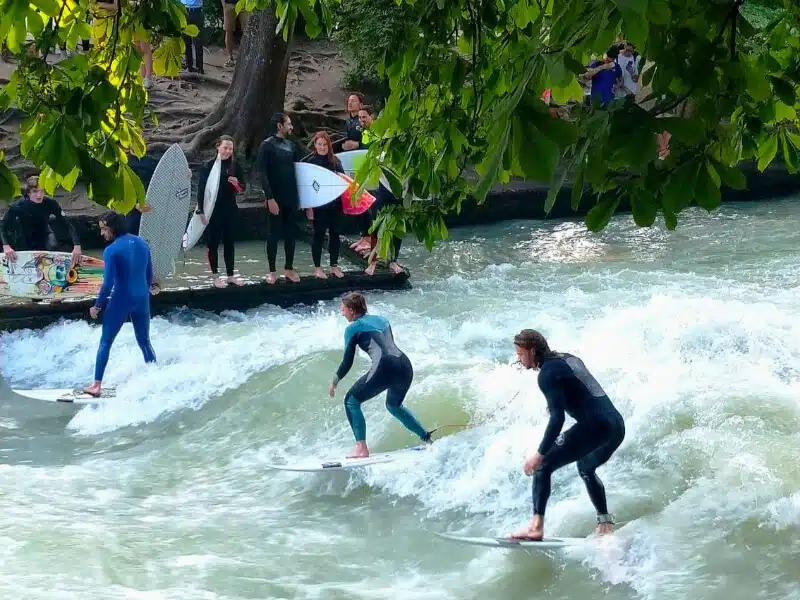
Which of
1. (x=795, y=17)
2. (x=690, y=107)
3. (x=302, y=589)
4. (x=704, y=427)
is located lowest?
(x=302, y=589)

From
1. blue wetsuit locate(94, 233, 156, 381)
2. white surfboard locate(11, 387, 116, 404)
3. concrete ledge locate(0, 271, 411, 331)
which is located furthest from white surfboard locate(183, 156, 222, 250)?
white surfboard locate(11, 387, 116, 404)

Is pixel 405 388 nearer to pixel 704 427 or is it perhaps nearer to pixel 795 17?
pixel 704 427

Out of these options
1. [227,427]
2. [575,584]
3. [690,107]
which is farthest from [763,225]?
[690,107]

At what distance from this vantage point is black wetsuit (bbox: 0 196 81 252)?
1062cm

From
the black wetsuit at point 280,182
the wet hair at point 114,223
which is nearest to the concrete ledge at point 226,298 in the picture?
the black wetsuit at point 280,182

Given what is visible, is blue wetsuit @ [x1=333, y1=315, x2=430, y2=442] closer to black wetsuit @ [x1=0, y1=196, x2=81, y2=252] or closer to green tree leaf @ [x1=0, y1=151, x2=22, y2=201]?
black wetsuit @ [x1=0, y1=196, x2=81, y2=252]

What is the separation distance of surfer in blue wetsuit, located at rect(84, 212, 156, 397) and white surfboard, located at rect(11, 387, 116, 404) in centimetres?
6

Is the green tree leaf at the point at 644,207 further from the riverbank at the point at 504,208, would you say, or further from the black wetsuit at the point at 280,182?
the riverbank at the point at 504,208

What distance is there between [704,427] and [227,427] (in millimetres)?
4078

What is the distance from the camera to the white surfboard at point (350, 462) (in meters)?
7.55

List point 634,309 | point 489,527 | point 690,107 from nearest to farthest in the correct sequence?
point 690,107
point 489,527
point 634,309

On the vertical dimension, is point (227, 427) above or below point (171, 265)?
below

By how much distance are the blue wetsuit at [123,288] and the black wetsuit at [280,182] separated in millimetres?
2141

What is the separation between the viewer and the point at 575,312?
36.8 ft
